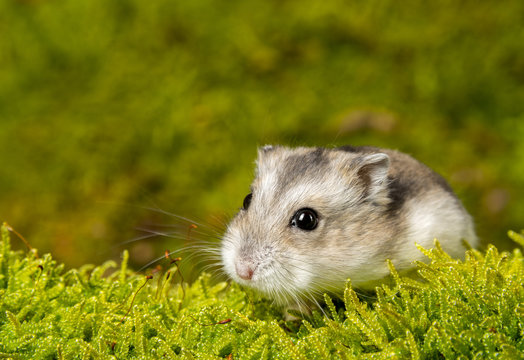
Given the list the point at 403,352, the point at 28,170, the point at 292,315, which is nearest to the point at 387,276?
the point at 292,315

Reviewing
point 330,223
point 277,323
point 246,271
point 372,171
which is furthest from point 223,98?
point 277,323

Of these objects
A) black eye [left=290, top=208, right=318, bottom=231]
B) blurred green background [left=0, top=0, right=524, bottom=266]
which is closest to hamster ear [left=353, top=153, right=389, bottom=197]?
black eye [left=290, top=208, right=318, bottom=231]

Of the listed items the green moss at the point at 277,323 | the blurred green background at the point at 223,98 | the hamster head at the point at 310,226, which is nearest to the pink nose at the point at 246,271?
the hamster head at the point at 310,226

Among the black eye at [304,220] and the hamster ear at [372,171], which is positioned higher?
the hamster ear at [372,171]

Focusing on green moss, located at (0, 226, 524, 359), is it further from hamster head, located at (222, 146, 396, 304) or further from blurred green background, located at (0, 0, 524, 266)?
blurred green background, located at (0, 0, 524, 266)

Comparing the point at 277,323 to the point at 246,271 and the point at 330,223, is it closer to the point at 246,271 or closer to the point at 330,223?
the point at 246,271

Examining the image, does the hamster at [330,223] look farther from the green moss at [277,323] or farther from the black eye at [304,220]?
the green moss at [277,323]

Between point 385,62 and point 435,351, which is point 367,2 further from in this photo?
point 435,351

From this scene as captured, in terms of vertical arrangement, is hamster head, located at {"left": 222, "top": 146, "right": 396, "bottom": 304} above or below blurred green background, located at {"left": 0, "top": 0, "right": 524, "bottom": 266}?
below
